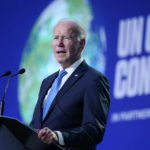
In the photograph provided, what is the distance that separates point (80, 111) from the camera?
2.47m

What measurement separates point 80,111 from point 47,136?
1.19 ft

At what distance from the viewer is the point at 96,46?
16.5ft

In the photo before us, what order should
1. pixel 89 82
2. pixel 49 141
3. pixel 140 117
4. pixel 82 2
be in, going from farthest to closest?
pixel 82 2, pixel 140 117, pixel 89 82, pixel 49 141

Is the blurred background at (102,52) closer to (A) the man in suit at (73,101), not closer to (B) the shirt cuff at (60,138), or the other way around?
(A) the man in suit at (73,101)

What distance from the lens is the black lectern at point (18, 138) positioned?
2.17 meters

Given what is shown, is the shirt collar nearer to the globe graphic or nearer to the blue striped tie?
the blue striped tie

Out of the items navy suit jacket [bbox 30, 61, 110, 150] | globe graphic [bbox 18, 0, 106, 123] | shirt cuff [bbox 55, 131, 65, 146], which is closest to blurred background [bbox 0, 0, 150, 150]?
globe graphic [bbox 18, 0, 106, 123]

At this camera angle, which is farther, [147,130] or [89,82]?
[147,130]

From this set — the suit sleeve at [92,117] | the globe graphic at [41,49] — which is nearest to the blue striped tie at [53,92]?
the suit sleeve at [92,117]

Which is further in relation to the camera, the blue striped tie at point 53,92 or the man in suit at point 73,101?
the blue striped tie at point 53,92

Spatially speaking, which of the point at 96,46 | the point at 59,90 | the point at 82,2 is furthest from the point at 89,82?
the point at 82,2

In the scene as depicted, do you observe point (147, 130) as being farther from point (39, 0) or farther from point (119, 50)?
point (39, 0)

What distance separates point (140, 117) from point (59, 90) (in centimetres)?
207

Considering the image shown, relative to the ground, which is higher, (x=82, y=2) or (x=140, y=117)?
(x=82, y=2)
